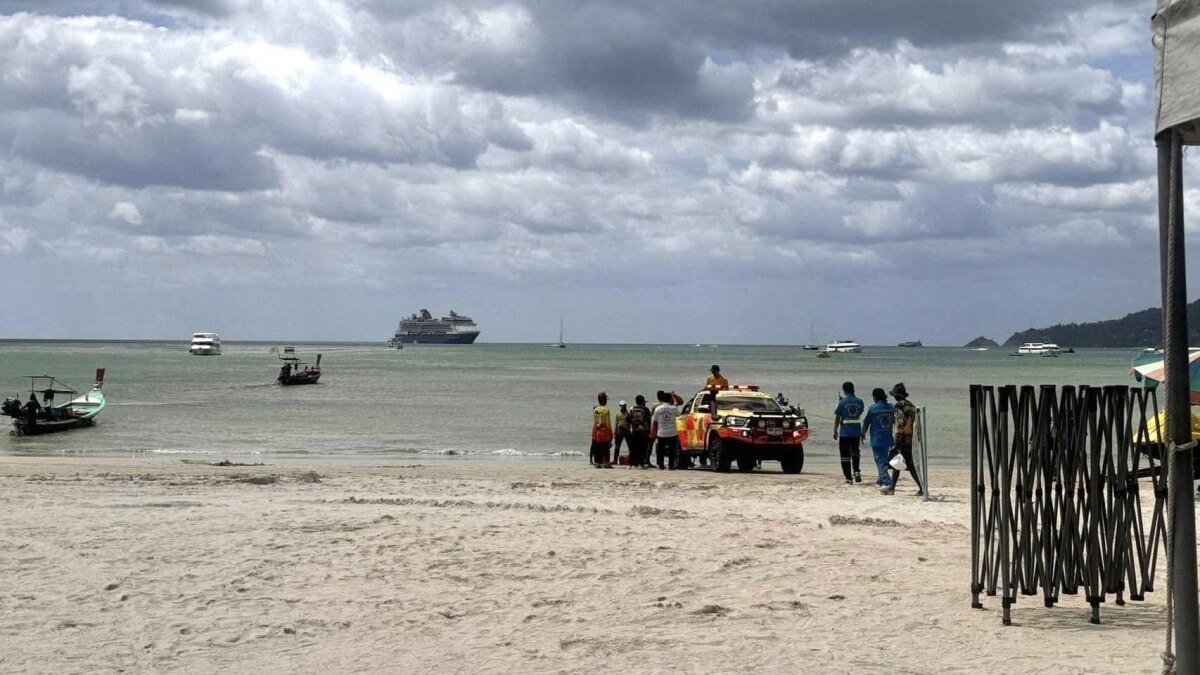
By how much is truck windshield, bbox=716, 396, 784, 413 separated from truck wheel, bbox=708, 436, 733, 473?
24.3 inches

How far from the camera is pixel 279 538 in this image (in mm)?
10836

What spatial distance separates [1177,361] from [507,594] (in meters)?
5.08

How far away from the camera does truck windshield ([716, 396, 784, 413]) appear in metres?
21.8

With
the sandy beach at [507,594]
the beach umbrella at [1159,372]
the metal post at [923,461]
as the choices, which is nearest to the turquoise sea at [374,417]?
the beach umbrella at [1159,372]

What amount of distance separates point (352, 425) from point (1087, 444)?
117 ft

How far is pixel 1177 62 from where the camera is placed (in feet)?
16.7

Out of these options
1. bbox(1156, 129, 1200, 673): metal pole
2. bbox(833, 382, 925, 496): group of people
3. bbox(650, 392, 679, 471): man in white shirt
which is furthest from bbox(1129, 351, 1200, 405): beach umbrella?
bbox(1156, 129, 1200, 673): metal pole

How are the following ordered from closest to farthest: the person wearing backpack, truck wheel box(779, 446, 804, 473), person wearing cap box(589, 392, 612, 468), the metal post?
1. the metal post
2. truck wheel box(779, 446, 804, 473)
3. the person wearing backpack
4. person wearing cap box(589, 392, 612, 468)

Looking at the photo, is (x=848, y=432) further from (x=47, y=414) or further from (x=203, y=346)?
(x=203, y=346)

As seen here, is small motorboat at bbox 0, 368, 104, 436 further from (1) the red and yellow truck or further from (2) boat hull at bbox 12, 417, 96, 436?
(1) the red and yellow truck

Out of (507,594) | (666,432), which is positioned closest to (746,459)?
(666,432)

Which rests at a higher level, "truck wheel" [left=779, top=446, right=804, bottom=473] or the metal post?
the metal post

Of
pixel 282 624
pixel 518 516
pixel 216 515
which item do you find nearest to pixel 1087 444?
pixel 282 624

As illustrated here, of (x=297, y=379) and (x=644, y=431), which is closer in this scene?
(x=644, y=431)
